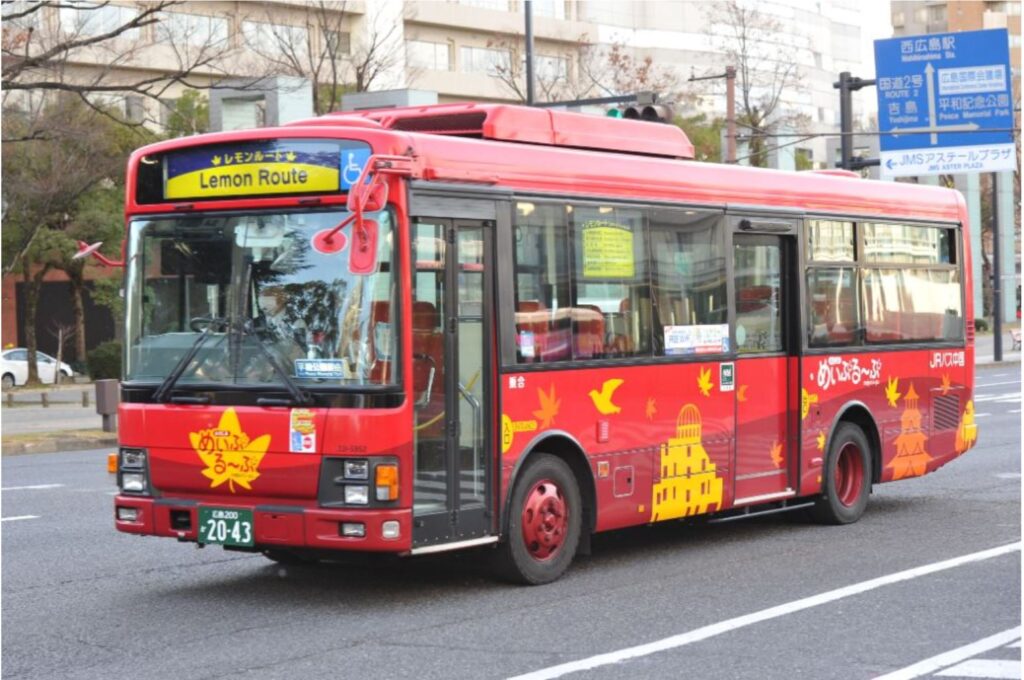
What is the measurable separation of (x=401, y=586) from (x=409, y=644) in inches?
85.2

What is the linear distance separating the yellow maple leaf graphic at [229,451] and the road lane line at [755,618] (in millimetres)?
2662

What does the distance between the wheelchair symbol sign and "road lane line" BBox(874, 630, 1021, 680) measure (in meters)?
4.30

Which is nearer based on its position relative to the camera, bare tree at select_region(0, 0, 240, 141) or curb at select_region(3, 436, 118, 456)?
curb at select_region(3, 436, 118, 456)

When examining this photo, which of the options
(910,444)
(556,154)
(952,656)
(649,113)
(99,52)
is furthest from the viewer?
(99,52)

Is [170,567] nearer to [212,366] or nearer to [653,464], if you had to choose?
[212,366]

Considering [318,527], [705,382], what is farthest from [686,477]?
[318,527]

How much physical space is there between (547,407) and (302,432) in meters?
1.89

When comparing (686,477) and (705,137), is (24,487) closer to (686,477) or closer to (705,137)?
(686,477)

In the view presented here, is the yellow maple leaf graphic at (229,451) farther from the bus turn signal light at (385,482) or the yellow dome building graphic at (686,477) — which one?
the yellow dome building graphic at (686,477)

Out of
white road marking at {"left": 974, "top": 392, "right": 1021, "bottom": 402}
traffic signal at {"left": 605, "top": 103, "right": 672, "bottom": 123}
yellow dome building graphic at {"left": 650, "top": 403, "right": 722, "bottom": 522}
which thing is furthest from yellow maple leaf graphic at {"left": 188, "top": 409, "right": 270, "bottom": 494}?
white road marking at {"left": 974, "top": 392, "right": 1021, "bottom": 402}

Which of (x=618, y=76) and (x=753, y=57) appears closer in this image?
(x=618, y=76)

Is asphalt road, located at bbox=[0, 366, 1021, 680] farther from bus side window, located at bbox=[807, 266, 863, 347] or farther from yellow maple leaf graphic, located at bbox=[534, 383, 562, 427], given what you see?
bus side window, located at bbox=[807, 266, 863, 347]

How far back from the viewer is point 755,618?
9.60m

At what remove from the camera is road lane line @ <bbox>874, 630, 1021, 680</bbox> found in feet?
26.2
